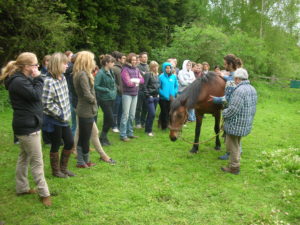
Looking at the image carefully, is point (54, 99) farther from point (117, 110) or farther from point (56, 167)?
point (117, 110)

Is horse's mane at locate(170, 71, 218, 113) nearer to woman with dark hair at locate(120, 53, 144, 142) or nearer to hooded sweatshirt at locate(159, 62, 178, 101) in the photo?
woman with dark hair at locate(120, 53, 144, 142)

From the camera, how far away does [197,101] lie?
6.08 meters

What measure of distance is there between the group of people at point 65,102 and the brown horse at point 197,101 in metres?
0.52

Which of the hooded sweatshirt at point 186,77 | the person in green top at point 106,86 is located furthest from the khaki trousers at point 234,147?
the hooded sweatshirt at point 186,77

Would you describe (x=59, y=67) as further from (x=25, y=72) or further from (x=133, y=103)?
(x=133, y=103)

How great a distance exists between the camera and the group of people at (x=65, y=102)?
3664 mm

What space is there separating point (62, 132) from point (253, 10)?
2073 cm

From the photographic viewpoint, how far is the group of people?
3.66 metres

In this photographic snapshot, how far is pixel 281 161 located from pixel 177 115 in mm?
2317

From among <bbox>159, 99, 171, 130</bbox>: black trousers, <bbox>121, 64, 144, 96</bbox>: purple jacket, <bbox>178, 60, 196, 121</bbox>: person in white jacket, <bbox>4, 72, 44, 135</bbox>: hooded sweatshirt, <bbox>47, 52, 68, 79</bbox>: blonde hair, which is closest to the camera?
<bbox>4, 72, 44, 135</bbox>: hooded sweatshirt

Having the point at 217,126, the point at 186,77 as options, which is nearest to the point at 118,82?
the point at 186,77

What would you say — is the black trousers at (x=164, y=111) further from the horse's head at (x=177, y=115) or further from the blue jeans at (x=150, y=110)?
the horse's head at (x=177, y=115)

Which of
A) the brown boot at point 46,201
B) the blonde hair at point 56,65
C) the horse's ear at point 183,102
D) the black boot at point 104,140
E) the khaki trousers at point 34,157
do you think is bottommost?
the brown boot at point 46,201

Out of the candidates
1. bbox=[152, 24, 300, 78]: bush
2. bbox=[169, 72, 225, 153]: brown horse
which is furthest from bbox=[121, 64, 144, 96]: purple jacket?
bbox=[152, 24, 300, 78]: bush
